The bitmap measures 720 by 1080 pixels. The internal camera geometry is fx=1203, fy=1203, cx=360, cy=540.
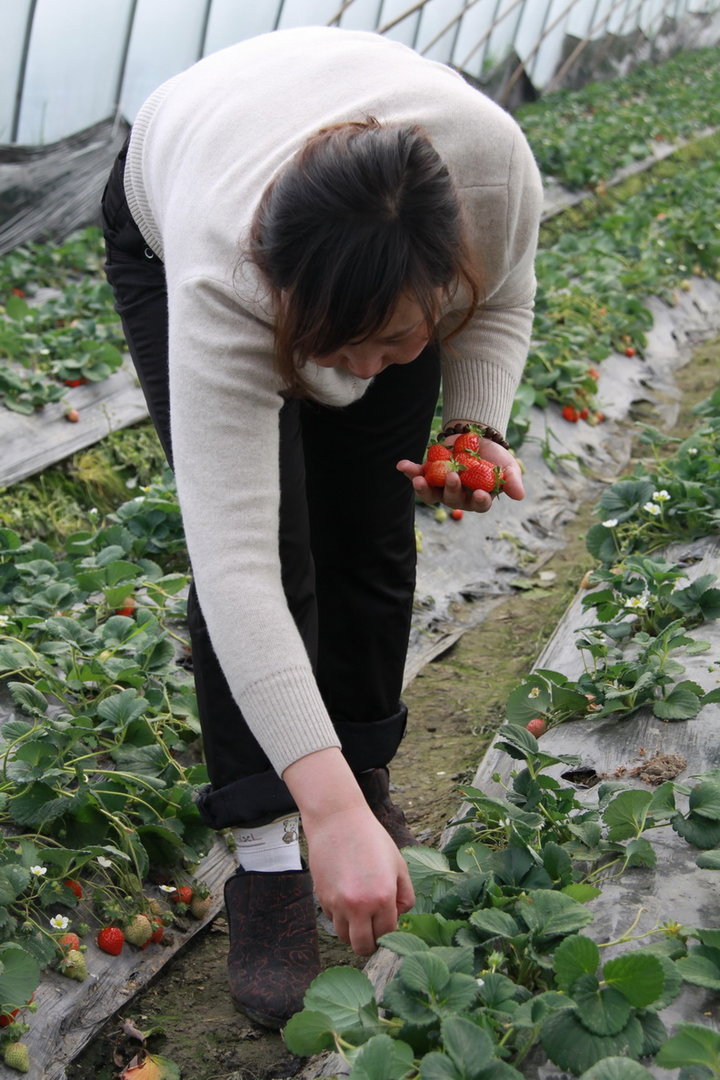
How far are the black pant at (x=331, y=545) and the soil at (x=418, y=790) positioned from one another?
0.35m

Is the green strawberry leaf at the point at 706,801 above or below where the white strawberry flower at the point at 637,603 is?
above

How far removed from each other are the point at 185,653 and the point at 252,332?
4.75 feet

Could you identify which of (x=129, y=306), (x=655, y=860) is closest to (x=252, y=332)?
(x=129, y=306)

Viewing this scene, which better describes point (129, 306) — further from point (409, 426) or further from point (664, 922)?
point (664, 922)

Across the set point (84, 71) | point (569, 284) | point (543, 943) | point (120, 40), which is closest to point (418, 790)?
point (543, 943)

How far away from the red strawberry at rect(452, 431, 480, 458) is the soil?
71 cm

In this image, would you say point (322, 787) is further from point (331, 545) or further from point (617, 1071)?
point (331, 545)

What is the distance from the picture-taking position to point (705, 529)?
296 cm

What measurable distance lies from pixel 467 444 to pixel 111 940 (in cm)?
98

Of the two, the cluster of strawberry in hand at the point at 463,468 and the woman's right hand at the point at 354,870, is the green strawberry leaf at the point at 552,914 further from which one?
the cluster of strawberry in hand at the point at 463,468

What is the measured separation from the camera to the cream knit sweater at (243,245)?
4.38 feet

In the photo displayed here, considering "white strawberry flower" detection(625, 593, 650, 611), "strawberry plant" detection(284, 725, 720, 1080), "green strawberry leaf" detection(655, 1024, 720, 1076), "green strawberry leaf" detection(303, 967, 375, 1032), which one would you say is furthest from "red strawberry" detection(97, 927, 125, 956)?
"white strawberry flower" detection(625, 593, 650, 611)

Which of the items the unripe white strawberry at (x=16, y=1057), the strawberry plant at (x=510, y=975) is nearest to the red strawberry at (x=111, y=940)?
the unripe white strawberry at (x=16, y=1057)

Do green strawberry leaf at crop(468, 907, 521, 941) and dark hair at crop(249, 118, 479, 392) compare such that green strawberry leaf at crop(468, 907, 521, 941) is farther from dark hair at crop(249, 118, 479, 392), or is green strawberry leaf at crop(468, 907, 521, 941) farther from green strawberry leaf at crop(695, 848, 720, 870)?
dark hair at crop(249, 118, 479, 392)
